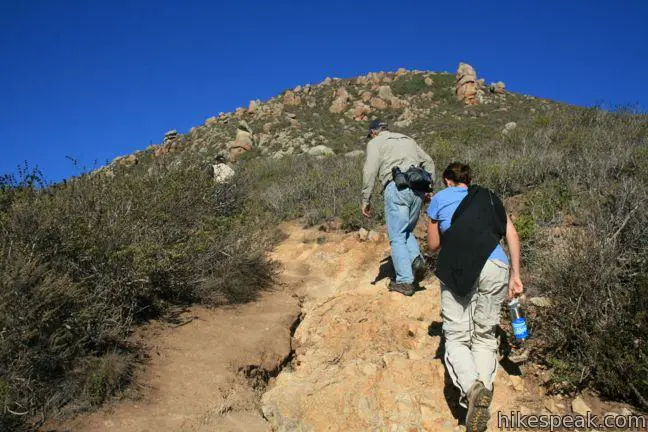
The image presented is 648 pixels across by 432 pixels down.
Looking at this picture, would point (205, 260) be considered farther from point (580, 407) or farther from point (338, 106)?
point (338, 106)

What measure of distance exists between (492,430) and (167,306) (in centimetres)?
296

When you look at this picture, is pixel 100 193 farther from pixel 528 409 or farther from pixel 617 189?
pixel 617 189

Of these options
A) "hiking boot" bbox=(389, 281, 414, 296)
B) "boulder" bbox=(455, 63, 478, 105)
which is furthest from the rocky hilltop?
"hiking boot" bbox=(389, 281, 414, 296)

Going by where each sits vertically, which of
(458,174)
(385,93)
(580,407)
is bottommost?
(580,407)

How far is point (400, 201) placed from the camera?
4.38 meters

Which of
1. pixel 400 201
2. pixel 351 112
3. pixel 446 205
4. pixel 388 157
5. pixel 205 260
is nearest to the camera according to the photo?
pixel 446 205

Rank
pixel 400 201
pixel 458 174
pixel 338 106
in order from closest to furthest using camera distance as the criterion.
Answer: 1. pixel 458 174
2. pixel 400 201
3. pixel 338 106

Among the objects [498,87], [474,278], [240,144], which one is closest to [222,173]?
[474,278]

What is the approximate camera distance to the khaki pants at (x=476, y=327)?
2625mm

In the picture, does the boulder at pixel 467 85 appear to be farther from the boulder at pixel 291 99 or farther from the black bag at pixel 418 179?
the black bag at pixel 418 179

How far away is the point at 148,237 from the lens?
13.1 ft

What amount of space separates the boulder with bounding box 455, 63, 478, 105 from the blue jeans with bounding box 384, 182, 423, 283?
28125 millimetres

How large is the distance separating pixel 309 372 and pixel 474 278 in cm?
167

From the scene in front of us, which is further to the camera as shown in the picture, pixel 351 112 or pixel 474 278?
pixel 351 112
